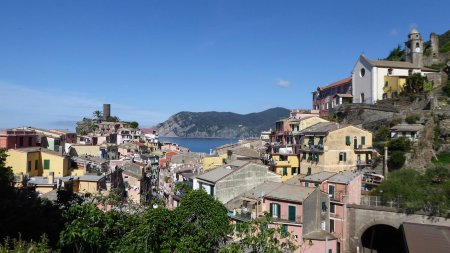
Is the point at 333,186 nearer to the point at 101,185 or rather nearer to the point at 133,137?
the point at 101,185

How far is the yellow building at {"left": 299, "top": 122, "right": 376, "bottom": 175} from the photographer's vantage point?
43656 millimetres

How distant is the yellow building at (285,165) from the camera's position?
47062mm

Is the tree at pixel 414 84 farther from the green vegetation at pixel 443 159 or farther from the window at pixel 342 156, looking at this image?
the window at pixel 342 156

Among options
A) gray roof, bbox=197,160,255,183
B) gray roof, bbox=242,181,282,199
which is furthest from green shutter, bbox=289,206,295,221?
gray roof, bbox=197,160,255,183

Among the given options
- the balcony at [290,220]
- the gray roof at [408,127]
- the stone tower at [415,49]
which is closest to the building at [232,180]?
the balcony at [290,220]

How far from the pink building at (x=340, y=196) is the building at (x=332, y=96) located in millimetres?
30523

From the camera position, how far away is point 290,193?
3272cm

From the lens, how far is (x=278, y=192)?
3338cm

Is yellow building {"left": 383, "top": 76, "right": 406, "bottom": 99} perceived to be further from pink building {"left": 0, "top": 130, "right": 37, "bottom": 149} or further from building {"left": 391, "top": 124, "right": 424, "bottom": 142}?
pink building {"left": 0, "top": 130, "right": 37, "bottom": 149}

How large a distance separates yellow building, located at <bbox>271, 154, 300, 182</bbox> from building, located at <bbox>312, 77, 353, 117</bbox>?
1934cm

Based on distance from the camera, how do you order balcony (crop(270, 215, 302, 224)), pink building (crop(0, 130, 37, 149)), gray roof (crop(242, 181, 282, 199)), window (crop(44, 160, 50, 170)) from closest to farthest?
balcony (crop(270, 215, 302, 224)) < gray roof (crop(242, 181, 282, 199)) < pink building (crop(0, 130, 37, 149)) < window (crop(44, 160, 50, 170))

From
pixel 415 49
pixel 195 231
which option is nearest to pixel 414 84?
pixel 415 49

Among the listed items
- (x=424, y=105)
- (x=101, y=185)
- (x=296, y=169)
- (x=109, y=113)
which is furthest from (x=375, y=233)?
(x=109, y=113)

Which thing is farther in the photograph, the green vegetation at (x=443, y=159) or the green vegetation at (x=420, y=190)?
the green vegetation at (x=443, y=159)
